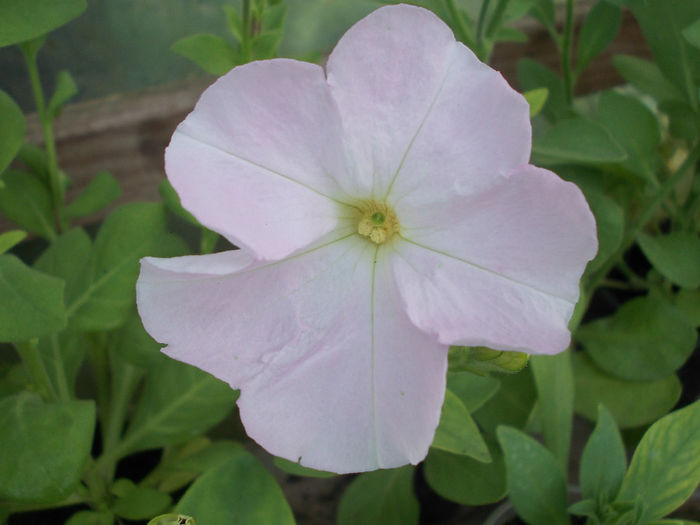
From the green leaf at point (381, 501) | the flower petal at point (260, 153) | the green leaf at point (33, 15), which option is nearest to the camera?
the flower petal at point (260, 153)

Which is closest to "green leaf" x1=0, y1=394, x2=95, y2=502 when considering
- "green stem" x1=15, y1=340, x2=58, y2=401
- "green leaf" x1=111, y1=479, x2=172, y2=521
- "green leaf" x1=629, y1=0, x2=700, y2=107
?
→ "green stem" x1=15, y1=340, x2=58, y2=401

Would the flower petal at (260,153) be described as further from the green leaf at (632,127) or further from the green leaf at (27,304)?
the green leaf at (632,127)

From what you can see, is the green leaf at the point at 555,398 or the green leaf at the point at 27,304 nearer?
the green leaf at the point at 27,304

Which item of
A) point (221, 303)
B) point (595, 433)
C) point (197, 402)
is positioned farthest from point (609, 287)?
point (221, 303)

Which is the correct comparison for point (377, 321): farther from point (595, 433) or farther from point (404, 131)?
point (595, 433)

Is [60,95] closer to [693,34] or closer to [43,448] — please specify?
[43,448]

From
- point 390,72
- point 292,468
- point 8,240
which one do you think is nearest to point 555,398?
point 292,468

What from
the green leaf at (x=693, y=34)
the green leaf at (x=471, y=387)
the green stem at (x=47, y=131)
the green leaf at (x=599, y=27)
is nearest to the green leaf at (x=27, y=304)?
the green stem at (x=47, y=131)

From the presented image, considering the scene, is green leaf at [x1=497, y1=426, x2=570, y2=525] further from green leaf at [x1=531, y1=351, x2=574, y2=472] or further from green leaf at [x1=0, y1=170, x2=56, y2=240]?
green leaf at [x1=0, y1=170, x2=56, y2=240]
